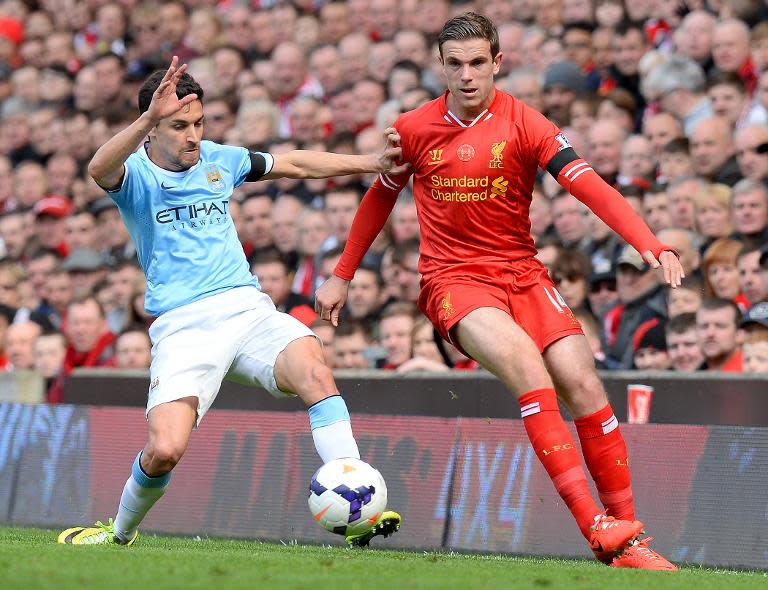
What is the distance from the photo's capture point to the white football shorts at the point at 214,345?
26.0 ft

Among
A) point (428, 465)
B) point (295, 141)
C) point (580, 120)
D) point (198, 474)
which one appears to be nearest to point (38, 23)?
point (295, 141)

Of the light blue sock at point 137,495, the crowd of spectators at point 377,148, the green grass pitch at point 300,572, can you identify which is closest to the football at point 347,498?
the green grass pitch at point 300,572

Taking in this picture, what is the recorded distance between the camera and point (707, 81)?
12.5 m

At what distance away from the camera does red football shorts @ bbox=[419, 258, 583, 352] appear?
780cm

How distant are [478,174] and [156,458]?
7.41 feet

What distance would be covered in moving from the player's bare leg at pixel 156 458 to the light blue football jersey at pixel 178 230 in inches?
25.0

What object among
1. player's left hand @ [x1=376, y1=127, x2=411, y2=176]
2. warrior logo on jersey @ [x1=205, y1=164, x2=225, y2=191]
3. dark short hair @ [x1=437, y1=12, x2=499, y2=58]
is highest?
dark short hair @ [x1=437, y1=12, x2=499, y2=58]

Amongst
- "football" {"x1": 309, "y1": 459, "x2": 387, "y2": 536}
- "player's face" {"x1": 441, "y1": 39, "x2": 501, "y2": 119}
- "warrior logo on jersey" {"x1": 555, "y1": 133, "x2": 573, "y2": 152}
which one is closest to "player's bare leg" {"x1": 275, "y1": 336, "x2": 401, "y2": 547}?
"football" {"x1": 309, "y1": 459, "x2": 387, "y2": 536}

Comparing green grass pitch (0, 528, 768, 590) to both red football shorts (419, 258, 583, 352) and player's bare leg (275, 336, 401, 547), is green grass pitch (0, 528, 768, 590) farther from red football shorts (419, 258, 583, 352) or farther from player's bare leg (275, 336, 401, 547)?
red football shorts (419, 258, 583, 352)

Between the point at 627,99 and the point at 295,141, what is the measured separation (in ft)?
11.5

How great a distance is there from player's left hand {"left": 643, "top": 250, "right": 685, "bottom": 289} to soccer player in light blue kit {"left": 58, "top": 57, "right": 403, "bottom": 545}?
1.66m

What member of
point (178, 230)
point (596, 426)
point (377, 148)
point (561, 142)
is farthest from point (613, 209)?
point (377, 148)

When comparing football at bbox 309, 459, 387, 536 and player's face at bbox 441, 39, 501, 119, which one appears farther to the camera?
player's face at bbox 441, 39, 501, 119

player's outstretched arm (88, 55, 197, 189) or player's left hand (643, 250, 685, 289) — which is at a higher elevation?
player's outstretched arm (88, 55, 197, 189)
